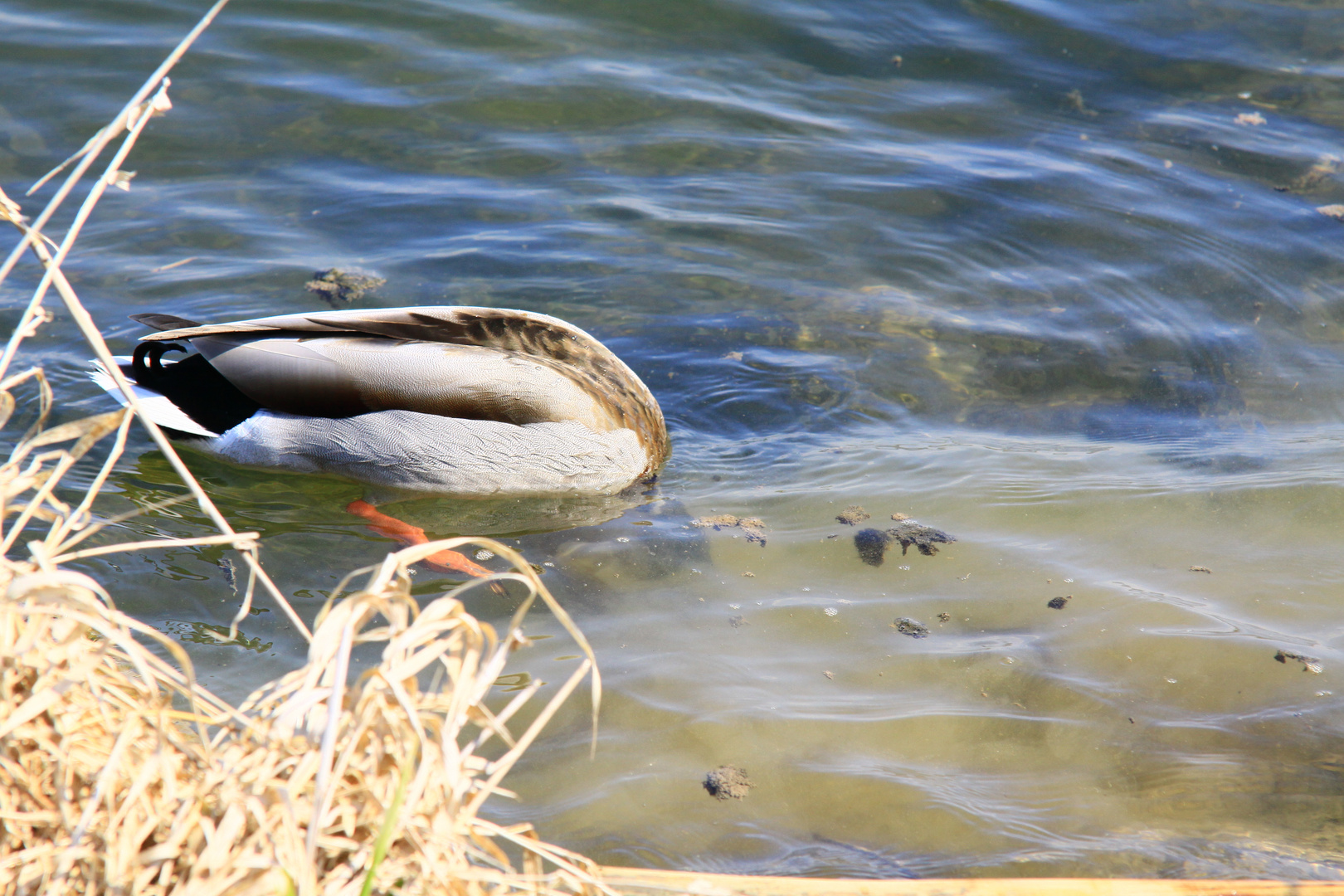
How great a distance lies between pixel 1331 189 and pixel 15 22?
28.8 feet

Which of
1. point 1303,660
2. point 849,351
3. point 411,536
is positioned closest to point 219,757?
point 411,536

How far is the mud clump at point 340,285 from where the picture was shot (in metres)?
5.39

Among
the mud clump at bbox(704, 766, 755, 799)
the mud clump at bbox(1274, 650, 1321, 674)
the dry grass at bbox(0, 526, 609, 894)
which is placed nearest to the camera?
the dry grass at bbox(0, 526, 609, 894)

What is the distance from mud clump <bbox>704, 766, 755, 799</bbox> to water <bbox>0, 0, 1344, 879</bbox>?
0.13 feet

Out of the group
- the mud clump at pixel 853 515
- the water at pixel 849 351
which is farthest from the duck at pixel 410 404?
the mud clump at pixel 853 515

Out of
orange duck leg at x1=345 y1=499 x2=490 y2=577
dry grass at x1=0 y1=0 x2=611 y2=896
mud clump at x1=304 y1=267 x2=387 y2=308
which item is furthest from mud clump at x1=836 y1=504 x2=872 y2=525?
mud clump at x1=304 y1=267 x2=387 y2=308

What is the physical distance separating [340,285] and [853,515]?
118 inches

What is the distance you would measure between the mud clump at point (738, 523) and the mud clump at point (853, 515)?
0.30 meters

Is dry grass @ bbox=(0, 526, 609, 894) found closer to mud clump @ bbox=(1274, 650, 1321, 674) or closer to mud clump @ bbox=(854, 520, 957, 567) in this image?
mud clump @ bbox=(854, 520, 957, 567)

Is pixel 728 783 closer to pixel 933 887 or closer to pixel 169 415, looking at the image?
pixel 933 887

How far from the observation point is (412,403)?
4117 millimetres

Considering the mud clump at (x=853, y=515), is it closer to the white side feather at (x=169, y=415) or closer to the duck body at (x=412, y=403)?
the duck body at (x=412, y=403)

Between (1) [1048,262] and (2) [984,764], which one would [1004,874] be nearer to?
(2) [984,764]

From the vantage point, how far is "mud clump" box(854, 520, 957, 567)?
3.79m
